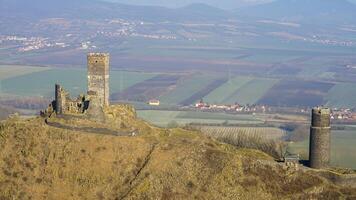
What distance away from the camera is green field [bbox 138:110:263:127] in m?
96.6

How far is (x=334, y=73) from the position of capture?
556 ft

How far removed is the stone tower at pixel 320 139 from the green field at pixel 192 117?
154 ft

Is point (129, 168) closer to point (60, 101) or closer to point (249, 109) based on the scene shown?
point (60, 101)

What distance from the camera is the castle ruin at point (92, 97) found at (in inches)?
1789

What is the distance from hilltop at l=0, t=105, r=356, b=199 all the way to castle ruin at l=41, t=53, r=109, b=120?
866 mm

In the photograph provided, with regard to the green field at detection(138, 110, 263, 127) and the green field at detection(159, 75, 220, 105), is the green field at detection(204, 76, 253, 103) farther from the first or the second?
the green field at detection(138, 110, 263, 127)

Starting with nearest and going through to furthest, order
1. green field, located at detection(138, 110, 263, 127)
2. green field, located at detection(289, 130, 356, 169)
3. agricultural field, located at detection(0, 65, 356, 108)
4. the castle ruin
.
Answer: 1. the castle ruin
2. green field, located at detection(289, 130, 356, 169)
3. green field, located at detection(138, 110, 263, 127)
4. agricultural field, located at detection(0, 65, 356, 108)

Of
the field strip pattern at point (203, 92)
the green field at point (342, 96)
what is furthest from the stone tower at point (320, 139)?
the green field at point (342, 96)

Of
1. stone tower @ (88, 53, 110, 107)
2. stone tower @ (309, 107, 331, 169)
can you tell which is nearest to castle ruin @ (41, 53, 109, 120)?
stone tower @ (88, 53, 110, 107)

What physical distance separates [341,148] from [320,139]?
31.4 m

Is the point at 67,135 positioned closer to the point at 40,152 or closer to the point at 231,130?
the point at 40,152

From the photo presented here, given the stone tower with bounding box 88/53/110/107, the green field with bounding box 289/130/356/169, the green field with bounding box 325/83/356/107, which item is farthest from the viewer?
the green field with bounding box 325/83/356/107

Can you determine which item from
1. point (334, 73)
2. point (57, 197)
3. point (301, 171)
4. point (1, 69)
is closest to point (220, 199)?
point (301, 171)

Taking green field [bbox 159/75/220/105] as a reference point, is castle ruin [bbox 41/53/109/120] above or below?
above
